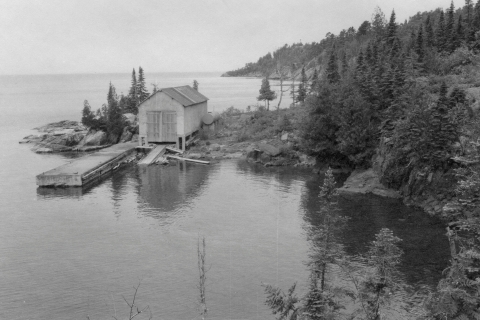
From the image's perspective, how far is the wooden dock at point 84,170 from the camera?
47750 mm

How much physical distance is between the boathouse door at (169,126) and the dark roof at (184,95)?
7.97ft

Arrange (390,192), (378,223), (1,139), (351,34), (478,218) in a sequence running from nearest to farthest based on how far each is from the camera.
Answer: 1. (478,218)
2. (378,223)
3. (390,192)
4. (1,139)
5. (351,34)

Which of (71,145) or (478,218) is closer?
(478,218)

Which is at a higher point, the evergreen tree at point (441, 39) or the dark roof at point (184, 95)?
the evergreen tree at point (441, 39)

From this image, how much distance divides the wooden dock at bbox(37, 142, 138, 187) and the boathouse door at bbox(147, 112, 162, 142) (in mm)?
3363

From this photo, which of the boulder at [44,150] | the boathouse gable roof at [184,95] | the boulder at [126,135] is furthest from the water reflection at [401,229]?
the boulder at [44,150]

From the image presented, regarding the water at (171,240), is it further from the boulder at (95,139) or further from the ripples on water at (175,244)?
the boulder at (95,139)

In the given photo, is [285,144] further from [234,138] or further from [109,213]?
[109,213]

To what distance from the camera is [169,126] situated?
213ft

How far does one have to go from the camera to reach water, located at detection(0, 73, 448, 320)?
23.7m

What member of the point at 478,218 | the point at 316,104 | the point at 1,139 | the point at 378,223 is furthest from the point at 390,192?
the point at 1,139

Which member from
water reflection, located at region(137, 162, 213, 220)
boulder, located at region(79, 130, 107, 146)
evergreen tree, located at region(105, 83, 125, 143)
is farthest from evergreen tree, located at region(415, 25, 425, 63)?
boulder, located at region(79, 130, 107, 146)

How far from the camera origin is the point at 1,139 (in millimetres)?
82938

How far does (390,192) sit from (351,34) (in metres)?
104
